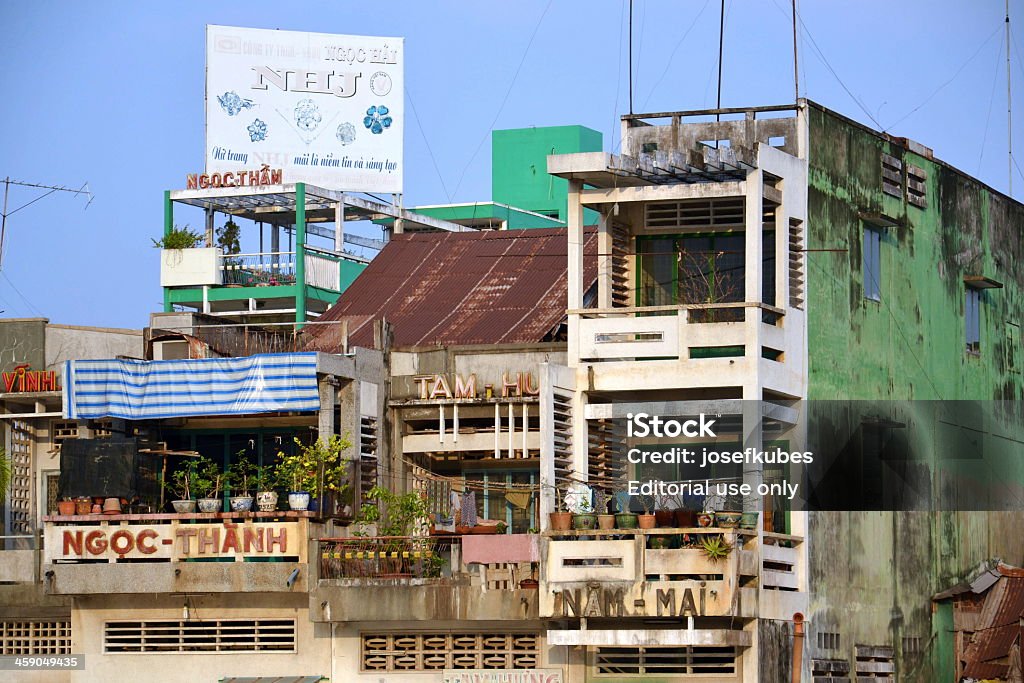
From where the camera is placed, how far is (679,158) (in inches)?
1133

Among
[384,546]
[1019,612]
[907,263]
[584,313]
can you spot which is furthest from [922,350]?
[384,546]

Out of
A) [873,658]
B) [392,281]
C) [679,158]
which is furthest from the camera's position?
[392,281]

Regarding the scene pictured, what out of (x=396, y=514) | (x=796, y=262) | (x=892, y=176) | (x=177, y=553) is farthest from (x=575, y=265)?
(x=177, y=553)

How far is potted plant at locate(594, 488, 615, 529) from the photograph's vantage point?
92.7 feet

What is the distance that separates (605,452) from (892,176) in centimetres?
650

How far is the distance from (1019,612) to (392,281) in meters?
11.9

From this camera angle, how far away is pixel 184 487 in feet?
105

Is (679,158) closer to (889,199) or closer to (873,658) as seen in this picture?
(889,199)

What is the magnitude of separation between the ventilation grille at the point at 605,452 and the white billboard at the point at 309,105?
1034 inches

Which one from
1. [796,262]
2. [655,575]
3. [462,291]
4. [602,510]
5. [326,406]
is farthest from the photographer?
[462,291]

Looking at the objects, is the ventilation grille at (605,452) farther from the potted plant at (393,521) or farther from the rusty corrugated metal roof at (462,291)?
the rusty corrugated metal roof at (462,291)

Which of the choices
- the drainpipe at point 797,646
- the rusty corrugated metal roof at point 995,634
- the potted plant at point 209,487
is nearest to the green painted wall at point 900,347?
the rusty corrugated metal roof at point 995,634

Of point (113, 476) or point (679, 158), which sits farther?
point (113, 476)

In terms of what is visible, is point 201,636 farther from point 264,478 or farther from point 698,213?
point 698,213
